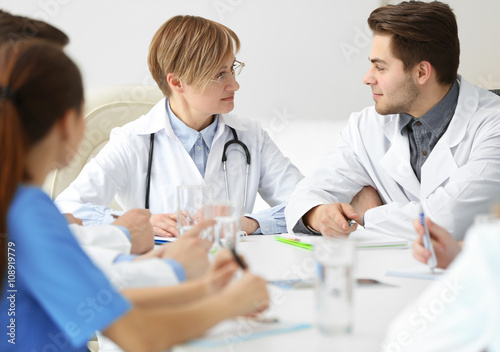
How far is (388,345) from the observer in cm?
72

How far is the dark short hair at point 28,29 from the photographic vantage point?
140 centimetres

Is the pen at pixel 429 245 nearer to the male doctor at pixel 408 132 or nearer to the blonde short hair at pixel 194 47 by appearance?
the male doctor at pixel 408 132

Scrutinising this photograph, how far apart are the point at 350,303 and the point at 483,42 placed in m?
2.65

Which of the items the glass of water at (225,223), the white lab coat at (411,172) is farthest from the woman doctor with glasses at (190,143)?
the glass of water at (225,223)

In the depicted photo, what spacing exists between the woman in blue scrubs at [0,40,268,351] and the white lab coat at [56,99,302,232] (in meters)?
1.22

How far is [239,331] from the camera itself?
0.81m

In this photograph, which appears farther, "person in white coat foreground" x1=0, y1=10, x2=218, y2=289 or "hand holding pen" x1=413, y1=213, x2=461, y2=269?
"hand holding pen" x1=413, y1=213, x2=461, y2=269

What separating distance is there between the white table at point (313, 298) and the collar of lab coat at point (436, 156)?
0.52m

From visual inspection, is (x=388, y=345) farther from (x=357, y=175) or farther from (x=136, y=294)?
(x=357, y=175)

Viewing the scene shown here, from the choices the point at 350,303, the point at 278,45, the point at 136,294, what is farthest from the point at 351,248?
the point at 278,45

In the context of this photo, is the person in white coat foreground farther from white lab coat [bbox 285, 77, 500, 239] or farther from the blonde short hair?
the blonde short hair

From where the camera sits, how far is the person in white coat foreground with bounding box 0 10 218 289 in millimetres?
905

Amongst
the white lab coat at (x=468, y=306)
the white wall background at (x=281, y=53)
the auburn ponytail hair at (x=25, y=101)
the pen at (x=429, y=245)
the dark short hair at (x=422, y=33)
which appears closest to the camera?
the white lab coat at (x=468, y=306)

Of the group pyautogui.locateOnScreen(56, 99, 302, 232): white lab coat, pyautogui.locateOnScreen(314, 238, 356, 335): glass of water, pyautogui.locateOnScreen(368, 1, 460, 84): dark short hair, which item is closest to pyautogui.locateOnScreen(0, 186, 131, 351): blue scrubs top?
pyautogui.locateOnScreen(314, 238, 356, 335): glass of water
